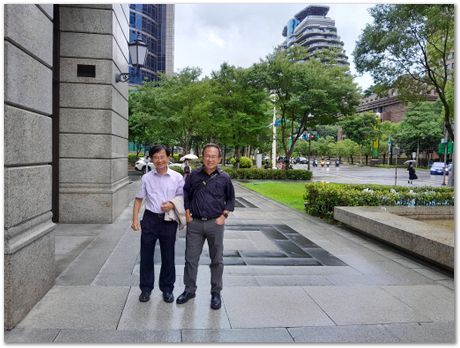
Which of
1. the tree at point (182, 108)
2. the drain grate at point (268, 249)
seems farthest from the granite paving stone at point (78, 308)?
the tree at point (182, 108)

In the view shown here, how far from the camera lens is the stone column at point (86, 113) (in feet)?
30.5

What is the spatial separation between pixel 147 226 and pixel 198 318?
109 centimetres

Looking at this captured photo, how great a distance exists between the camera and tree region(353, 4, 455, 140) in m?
14.1

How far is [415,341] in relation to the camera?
12.6 feet

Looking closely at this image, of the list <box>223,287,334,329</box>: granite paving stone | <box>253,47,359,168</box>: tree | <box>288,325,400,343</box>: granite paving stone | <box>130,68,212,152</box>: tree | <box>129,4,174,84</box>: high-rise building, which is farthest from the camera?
<box>129,4,174,84</box>: high-rise building

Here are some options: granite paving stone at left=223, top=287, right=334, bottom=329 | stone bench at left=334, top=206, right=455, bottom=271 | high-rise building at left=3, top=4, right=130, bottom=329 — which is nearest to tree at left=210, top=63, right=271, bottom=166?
high-rise building at left=3, top=4, right=130, bottom=329

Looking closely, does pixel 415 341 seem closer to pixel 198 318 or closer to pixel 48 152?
pixel 198 318

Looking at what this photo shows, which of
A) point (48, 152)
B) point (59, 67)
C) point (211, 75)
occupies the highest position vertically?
point (211, 75)

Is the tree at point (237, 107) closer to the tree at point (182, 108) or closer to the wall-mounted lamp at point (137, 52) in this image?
the tree at point (182, 108)

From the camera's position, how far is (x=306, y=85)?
88.4 feet

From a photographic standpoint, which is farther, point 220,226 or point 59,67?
point 59,67

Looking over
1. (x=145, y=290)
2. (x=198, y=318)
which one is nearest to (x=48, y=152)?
(x=145, y=290)

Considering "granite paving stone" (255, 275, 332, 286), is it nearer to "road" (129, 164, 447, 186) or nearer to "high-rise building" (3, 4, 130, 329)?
"high-rise building" (3, 4, 130, 329)

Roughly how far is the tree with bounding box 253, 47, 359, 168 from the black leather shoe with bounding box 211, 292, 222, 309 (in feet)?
75.1
